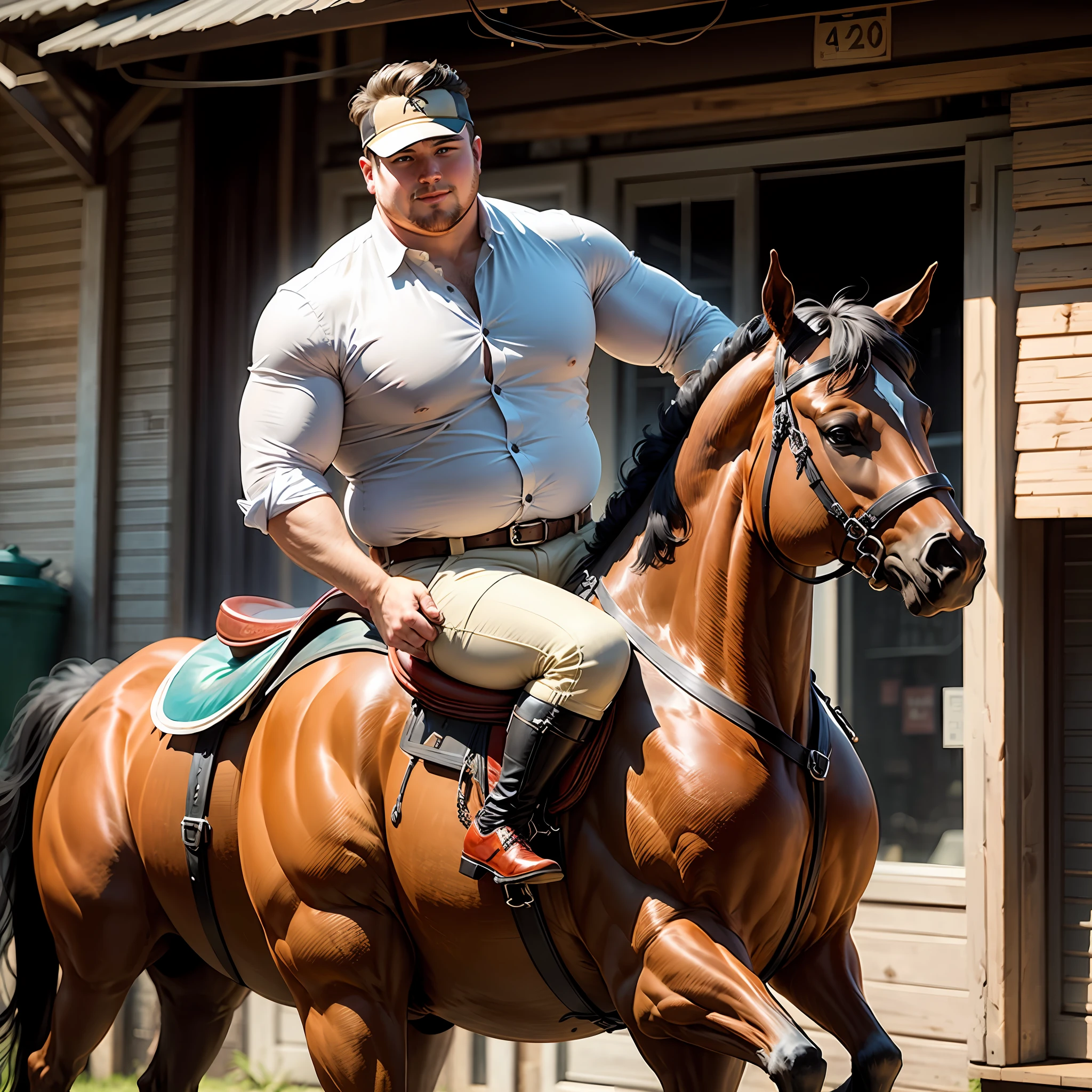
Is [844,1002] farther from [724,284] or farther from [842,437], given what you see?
[724,284]

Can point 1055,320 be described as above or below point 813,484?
above

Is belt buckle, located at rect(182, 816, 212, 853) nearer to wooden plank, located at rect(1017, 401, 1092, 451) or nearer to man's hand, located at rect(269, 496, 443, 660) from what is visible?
man's hand, located at rect(269, 496, 443, 660)

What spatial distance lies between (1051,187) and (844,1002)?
3.23m

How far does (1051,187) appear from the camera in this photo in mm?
4773

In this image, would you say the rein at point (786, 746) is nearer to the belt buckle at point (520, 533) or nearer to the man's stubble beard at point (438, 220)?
the belt buckle at point (520, 533)

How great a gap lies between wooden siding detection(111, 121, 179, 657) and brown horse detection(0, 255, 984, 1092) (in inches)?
114

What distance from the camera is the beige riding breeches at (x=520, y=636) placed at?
8.71 ft

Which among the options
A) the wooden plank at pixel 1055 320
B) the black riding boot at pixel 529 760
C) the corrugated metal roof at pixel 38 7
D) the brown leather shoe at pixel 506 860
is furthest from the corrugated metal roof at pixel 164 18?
the brown leather shoe at pixel 506 860

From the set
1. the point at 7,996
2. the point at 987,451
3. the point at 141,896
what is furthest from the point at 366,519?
the point at 987,451

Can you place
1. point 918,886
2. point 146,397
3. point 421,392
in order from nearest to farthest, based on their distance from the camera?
point 421,392, point 918,886, point 146,397

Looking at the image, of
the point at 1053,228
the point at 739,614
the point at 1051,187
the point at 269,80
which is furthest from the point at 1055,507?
the point at 269,80

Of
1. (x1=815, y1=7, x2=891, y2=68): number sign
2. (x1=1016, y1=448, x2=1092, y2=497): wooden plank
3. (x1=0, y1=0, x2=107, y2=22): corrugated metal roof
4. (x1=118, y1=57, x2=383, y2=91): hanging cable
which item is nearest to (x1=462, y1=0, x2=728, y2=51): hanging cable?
(x1=815, y1=7, x2=891, y2=68): number sign

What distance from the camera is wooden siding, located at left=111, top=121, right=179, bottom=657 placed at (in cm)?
624

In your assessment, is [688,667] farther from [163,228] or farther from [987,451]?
[163,228]
